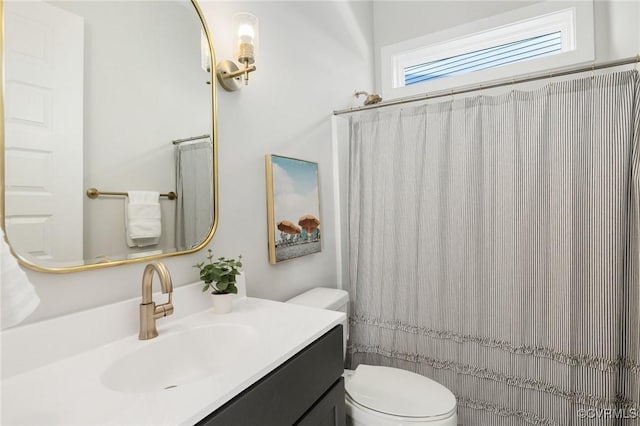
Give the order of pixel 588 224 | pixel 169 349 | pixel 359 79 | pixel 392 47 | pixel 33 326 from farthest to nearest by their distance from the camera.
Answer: pixel 392 47 < pixel 359 79 < pixel 588 224 < pixel 169 349 < pixel 33 326

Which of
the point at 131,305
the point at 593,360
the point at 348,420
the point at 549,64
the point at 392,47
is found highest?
the point at 392,47

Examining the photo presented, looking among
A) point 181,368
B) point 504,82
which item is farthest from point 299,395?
point 504,82

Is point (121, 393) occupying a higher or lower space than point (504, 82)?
lower

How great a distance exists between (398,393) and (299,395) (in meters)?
0.72

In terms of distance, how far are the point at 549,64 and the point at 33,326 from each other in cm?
287

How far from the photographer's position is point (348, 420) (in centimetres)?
133

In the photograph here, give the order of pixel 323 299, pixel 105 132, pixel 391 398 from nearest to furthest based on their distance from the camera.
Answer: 1. pixel 105 132
2. pixel 391 398
3. pixel 323 299

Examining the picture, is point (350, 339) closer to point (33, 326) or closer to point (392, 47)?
point (33, 326)

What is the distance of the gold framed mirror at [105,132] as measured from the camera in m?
0.76

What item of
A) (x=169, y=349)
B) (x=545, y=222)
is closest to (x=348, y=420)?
(x=169, y=349)

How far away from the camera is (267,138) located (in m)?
1.49

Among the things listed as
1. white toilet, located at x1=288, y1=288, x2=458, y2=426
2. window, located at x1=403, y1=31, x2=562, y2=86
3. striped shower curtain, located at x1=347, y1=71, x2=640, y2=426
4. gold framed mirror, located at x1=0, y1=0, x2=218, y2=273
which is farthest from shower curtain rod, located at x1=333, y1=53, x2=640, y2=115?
white toilet, located at x1=288, y1=288, x2=458, y2=426

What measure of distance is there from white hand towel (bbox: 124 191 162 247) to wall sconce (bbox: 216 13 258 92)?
0.53 meters

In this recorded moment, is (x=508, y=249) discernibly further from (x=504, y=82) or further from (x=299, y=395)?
(x=299, y=395)
